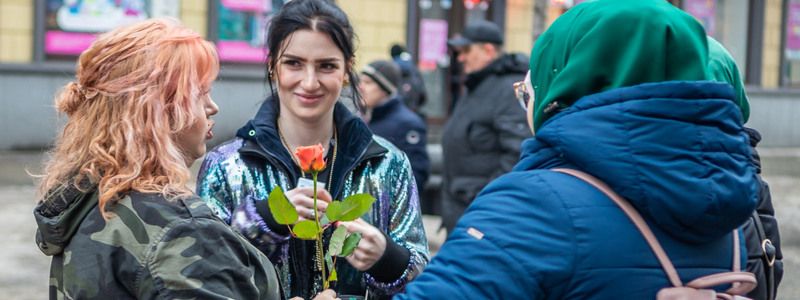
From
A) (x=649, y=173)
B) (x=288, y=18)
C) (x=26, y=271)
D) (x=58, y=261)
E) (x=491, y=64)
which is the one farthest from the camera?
(x=26, y=271)

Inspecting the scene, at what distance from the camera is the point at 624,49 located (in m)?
2.01

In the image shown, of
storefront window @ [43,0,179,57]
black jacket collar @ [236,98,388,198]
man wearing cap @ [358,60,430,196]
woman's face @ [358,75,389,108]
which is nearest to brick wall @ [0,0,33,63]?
storefront window @ [43,0,179,57]

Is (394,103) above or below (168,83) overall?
below

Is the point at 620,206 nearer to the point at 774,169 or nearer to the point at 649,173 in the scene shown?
the point at 649,173

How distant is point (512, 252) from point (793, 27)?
61.9 feet

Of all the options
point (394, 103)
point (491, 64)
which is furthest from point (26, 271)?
point (491, 64)

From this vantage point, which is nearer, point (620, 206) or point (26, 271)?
point (620, 206)

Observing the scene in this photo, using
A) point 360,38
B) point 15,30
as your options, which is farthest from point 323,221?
point 15,30

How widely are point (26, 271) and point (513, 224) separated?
248 inches

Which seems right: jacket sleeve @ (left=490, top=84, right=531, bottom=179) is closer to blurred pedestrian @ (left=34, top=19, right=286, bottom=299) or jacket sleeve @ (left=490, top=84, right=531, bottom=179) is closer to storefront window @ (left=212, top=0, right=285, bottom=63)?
blurred pedestrian @ (left=34, top=19, right=286, bottom=299)

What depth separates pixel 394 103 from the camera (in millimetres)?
7078

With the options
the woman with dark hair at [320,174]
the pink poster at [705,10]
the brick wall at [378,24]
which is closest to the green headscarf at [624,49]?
the woman with dark hair at [320,174]

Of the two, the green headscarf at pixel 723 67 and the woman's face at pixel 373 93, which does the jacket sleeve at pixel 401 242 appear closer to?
the green headscarf at pixel 723 67

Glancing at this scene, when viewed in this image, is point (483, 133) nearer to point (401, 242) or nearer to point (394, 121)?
point (394, 121)
